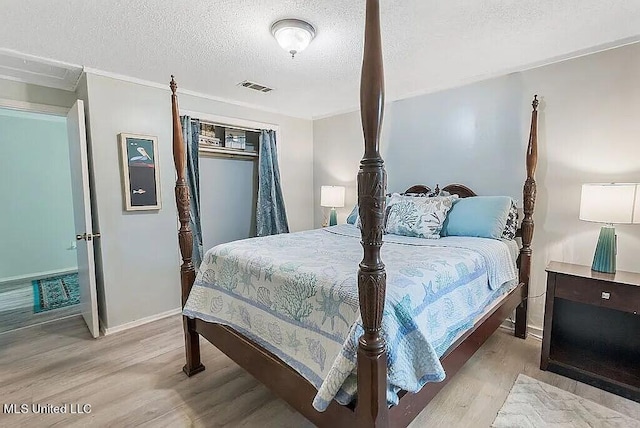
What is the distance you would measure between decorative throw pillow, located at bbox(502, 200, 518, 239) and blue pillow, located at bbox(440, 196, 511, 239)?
0.21 feet

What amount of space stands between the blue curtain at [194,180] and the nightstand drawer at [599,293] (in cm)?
319

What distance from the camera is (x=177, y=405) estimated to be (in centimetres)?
183

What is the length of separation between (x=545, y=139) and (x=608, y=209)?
821 millimetres

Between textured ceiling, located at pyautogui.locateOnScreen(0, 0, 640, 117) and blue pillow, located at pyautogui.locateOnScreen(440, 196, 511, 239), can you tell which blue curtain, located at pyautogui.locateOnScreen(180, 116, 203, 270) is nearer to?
textured ceiling, located at pyautogui.locateOnScreen(0, 0, 640, 117)

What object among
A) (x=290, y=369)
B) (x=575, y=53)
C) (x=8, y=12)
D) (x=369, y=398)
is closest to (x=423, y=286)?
(x=369, y=398)

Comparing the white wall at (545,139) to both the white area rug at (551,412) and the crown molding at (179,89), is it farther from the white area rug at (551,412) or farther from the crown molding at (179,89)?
the crown molding at (179,89)

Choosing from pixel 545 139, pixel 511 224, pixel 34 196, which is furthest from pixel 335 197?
pixel 34 196

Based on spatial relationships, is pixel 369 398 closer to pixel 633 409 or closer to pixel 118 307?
pixel 633 409

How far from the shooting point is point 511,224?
2.55 metres

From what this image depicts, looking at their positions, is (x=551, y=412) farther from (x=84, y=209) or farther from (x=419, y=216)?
(x=84, y=209)

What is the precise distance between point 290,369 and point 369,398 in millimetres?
490

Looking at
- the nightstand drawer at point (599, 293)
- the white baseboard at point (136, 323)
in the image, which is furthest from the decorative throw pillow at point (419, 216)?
the white baseboard at point (136, 323)

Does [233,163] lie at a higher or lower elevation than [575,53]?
lower

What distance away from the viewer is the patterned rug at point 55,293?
11.3ft
